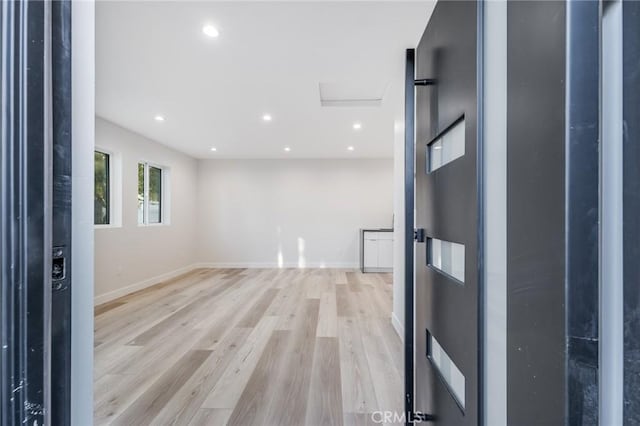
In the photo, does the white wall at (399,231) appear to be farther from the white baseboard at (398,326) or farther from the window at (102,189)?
the window at (102,189)

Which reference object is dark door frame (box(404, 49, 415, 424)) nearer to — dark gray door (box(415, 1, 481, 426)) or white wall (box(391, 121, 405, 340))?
dark gray door (box(415, 1, 481, 426))

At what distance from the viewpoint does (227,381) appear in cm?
190

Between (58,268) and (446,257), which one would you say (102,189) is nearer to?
(58,268)

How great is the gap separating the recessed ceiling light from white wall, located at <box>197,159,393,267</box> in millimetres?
4363

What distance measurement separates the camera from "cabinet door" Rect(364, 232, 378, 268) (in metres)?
5.71

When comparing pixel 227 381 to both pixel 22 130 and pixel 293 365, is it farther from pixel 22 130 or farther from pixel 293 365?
pixel 22 130

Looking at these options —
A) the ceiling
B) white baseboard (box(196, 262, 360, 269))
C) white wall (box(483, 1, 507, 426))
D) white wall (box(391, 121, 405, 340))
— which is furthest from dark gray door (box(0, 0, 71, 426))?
white baseboard (box(196, 262, 360, 269))

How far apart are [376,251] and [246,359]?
395 centimetres

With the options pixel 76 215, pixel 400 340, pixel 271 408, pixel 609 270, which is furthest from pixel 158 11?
pixel 400 340

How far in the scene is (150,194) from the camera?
493 centimetres

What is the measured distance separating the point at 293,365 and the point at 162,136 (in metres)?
4.08

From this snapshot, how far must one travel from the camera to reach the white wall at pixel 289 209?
6.24 m

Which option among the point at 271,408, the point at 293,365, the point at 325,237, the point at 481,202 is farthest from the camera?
the point at 325,237

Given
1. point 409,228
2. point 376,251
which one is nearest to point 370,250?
point 376,251
